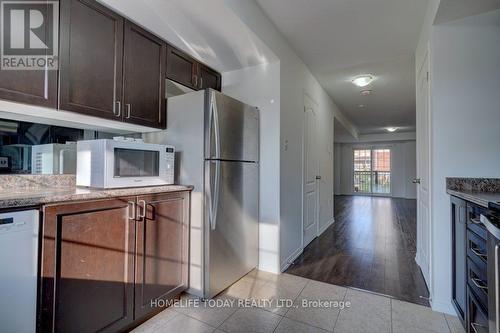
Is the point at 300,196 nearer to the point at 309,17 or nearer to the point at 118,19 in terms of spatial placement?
the point at 309,17

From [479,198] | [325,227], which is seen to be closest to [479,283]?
[479,198]

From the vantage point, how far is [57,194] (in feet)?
4.47

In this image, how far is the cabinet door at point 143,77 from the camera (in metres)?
1.93

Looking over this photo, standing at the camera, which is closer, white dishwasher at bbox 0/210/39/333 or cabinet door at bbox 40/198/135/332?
white dishwasher at bbox 0/210/39/333

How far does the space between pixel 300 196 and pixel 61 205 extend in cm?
255

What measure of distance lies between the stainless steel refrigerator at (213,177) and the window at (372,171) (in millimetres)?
8846

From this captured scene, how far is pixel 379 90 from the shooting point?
14.4ft

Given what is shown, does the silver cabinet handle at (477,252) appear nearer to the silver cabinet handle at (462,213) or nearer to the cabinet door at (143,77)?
the silver cabinet handle at (462,213)

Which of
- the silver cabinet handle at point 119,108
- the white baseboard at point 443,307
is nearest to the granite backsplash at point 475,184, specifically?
the white baseboard at point 443,307

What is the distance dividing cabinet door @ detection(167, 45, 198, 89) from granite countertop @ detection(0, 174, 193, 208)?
3.58ft

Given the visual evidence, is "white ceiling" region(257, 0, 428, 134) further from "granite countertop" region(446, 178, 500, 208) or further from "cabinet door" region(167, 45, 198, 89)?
"granite countertop" region(446, 178, 500, 208)

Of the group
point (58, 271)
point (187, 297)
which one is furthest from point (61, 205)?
point (187, 297)

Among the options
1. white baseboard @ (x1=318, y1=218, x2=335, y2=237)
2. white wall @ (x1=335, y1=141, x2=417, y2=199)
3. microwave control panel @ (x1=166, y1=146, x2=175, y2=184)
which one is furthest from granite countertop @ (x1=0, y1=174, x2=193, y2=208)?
white wall @ (x1=335, y1=141, x2=417, y2=199)

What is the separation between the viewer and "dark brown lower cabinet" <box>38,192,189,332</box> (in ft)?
4.08
